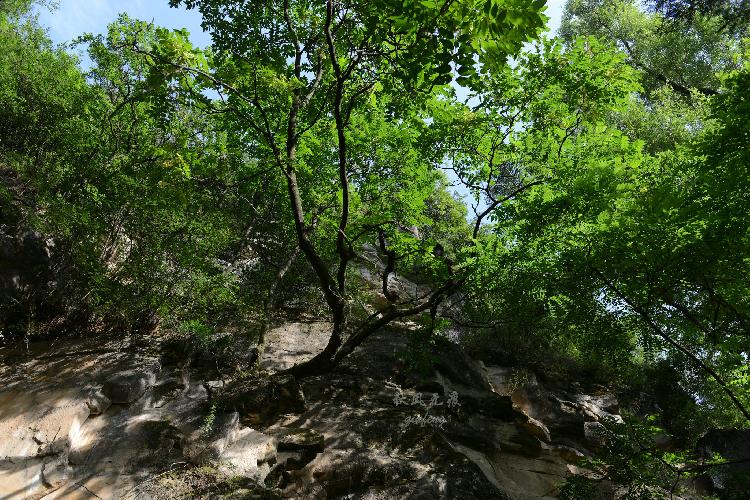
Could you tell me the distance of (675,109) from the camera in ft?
56.5

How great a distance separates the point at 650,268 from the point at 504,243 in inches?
95.2

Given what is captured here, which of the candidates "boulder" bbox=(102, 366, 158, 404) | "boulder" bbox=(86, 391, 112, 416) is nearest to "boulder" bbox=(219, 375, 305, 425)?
"boulder" bbox=(102, 366, 158, 404)

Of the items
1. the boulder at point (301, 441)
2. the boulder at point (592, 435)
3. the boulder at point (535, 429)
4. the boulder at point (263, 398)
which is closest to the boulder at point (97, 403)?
the boulder at point (263, 398)

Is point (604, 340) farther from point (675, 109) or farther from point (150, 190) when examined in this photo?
point (675, 109)

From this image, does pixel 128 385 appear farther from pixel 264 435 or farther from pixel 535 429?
pixel 535 429

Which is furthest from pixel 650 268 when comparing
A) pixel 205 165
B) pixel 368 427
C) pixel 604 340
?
pixel 205 165

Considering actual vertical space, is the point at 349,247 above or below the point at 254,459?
above

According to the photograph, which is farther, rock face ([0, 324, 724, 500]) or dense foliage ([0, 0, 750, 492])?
dense foliage ([0, 0, 750, 492])

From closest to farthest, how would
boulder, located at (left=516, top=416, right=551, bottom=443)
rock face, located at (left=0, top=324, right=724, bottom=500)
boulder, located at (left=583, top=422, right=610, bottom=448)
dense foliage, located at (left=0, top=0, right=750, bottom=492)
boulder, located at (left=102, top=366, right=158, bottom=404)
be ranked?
rock face, located at (left=0, top=324, right=724, bottom=500)
dense foliage, located at (left=0, top=0, right=750, bottom=492)
boulder, located at (left=102, top=366, right=158, bottom=404)
boulder, located at (left=516, top=416, right=551, bottom=443)
boulder, located at (left=583, top=422, right=610, bottom=448)

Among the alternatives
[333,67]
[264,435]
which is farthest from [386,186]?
[264,435]

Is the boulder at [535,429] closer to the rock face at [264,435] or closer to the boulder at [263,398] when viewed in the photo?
the rock face at [264,435]

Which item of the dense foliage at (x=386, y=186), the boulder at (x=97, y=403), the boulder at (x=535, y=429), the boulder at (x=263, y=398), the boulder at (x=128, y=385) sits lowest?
the boulder at (x=97, y=403)

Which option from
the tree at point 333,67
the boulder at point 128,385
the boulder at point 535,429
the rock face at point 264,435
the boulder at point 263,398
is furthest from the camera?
the boulder at point 535,429

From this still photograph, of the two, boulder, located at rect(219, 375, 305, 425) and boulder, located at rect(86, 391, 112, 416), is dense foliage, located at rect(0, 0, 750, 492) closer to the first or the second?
boulder, located at rect(219, 375, 305, 425)
